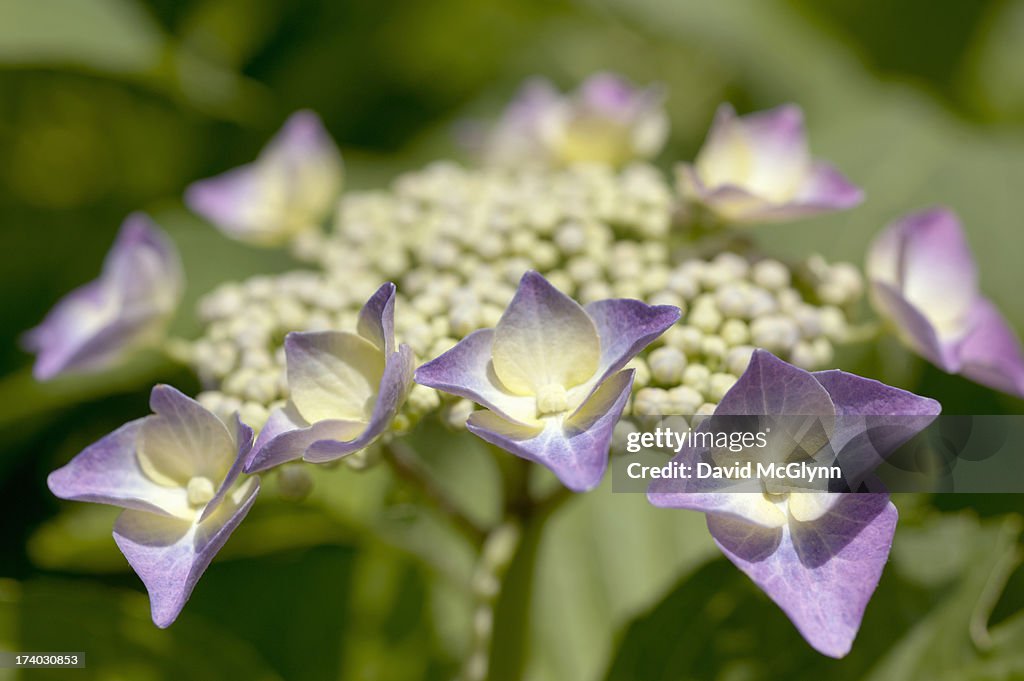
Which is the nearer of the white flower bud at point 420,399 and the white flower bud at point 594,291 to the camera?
the white flower bud at point 420,399

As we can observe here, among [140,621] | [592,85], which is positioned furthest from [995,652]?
[140,621]

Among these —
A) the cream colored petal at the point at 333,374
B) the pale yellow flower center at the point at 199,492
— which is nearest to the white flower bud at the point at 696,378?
the cream colored petal at the point at 333,374

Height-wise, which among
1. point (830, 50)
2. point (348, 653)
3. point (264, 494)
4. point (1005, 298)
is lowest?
point (348, 653)

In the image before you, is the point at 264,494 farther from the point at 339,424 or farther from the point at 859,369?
the point at 859,369

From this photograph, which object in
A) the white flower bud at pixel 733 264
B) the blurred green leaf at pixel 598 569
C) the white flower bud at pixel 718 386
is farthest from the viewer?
the blurred green leaf at pixel 598 569

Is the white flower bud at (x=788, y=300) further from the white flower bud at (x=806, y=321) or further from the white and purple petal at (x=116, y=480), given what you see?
the white and purple petal at (x=116, y=480)

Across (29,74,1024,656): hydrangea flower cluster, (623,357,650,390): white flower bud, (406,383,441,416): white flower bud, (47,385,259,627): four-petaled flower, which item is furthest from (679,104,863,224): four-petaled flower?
(47,385,259,627): four-petaled flower

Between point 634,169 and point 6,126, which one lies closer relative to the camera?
point 634,169
